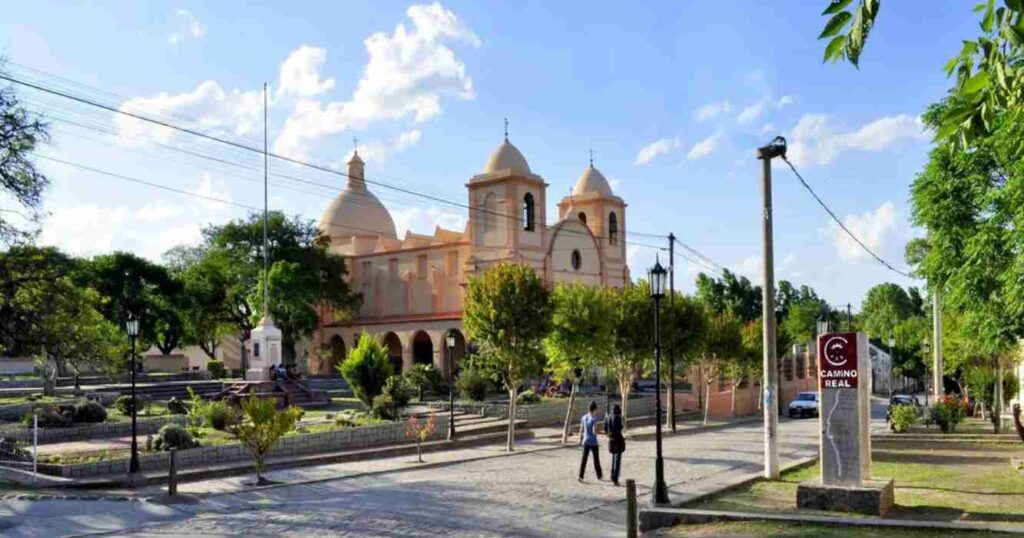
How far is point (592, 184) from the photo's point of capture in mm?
66375

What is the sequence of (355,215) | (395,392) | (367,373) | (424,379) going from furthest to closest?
(355,215)
(424,379)
(367,373)
(395,392)

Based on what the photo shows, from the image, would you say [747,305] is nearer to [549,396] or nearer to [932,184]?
[549,396]

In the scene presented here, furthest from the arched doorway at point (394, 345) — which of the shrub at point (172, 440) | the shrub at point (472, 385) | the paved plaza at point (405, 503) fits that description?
the shrub at point (172, 440)

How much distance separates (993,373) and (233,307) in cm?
4359

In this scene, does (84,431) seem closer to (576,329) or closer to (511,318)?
(511,318)

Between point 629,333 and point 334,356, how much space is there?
38.9 m

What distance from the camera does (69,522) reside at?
44.0 ft

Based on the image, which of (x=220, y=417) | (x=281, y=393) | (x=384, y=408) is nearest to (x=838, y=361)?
(x=220, y=417)

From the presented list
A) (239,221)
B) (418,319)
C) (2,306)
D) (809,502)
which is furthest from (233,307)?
(809,502)

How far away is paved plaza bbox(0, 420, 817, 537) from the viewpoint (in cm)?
1291

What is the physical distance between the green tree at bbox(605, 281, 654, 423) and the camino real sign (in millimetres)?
16096

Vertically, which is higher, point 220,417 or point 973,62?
point 973,62

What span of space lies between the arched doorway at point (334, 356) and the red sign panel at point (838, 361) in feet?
172

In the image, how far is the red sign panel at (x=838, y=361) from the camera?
43.8 feet
